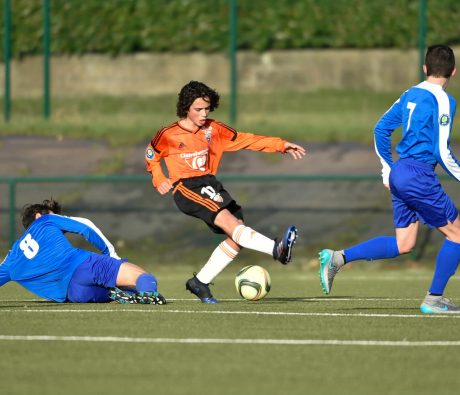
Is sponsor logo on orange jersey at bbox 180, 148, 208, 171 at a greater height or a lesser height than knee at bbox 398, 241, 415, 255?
greater

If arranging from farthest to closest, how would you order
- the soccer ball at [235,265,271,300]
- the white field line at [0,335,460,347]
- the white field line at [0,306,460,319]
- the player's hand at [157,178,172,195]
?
the player's hand at [157,178,172,195] < the soccer ball at [235,265,271,300] < the white field line at [0,306,460,319] < the white field line at [0,335,460,347]

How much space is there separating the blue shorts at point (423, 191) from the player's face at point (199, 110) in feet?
6.51

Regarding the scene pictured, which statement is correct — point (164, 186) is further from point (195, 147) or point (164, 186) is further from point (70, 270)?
point (70, 270)

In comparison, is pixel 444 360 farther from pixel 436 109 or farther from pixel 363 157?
pixel 363 157

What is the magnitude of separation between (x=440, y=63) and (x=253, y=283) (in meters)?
2.40

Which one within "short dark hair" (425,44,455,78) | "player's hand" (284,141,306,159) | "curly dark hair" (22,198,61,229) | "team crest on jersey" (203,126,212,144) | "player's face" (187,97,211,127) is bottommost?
"curly dark hair" (22,198,61,229)

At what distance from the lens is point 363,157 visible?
20.8 metres

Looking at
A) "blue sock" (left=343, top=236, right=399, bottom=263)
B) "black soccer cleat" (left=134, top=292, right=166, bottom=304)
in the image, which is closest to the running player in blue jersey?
"blue sock" (left=343, top=236, right=399, bottom=263)

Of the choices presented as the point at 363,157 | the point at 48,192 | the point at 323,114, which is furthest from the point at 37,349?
the point at 323,114

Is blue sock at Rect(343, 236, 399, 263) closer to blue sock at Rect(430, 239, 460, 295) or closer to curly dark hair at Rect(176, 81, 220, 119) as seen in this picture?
blue sock at Rect(430, 239, 460, 295)

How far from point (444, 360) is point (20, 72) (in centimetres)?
1747

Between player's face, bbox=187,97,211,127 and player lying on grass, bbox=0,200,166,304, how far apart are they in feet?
4.27

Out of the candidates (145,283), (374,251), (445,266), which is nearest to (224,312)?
(145,283)

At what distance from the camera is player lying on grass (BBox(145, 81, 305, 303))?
34.9 feet
